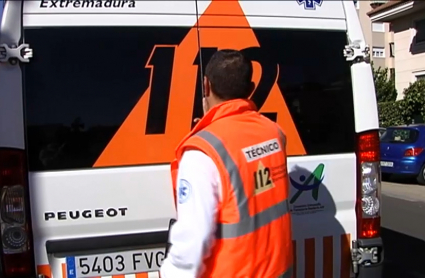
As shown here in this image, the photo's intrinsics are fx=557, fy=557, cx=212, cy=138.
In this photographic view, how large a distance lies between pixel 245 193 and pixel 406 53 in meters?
28.0

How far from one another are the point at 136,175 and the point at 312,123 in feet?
3.78

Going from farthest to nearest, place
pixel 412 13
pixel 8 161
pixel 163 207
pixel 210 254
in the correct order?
pixel 412 13
pixel 163 207
pixel 8 161
pixel 210 254

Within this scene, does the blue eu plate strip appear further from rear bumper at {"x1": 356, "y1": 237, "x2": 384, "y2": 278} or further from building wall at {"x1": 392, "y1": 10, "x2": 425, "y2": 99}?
building wall at {"x1": 392, "y1": 10, "x2": 425, "y2": 99}

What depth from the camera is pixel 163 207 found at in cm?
310

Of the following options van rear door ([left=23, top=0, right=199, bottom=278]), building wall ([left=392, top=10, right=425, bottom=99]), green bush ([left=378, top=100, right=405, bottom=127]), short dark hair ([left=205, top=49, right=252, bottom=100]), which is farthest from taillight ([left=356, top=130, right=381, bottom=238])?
building wall ([left=392, top=10, right=425, bottom=99])

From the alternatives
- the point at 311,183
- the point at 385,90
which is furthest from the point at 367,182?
the point at 385,90

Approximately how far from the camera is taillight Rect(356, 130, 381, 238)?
3484 millimetres

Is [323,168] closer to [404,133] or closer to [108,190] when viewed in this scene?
[108,190]

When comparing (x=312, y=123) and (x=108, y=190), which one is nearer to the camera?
(x=108, y=190)

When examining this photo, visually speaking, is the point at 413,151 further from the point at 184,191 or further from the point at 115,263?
the point at 184,191

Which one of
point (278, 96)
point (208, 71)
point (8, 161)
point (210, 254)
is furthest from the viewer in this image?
point (278, 96)

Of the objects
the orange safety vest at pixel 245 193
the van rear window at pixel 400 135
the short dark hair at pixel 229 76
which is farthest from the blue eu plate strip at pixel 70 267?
the van rear window at pixel 400 135

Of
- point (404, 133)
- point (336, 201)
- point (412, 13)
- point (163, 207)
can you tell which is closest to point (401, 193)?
point (404, 133)

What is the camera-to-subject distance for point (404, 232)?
8211 millimetres
